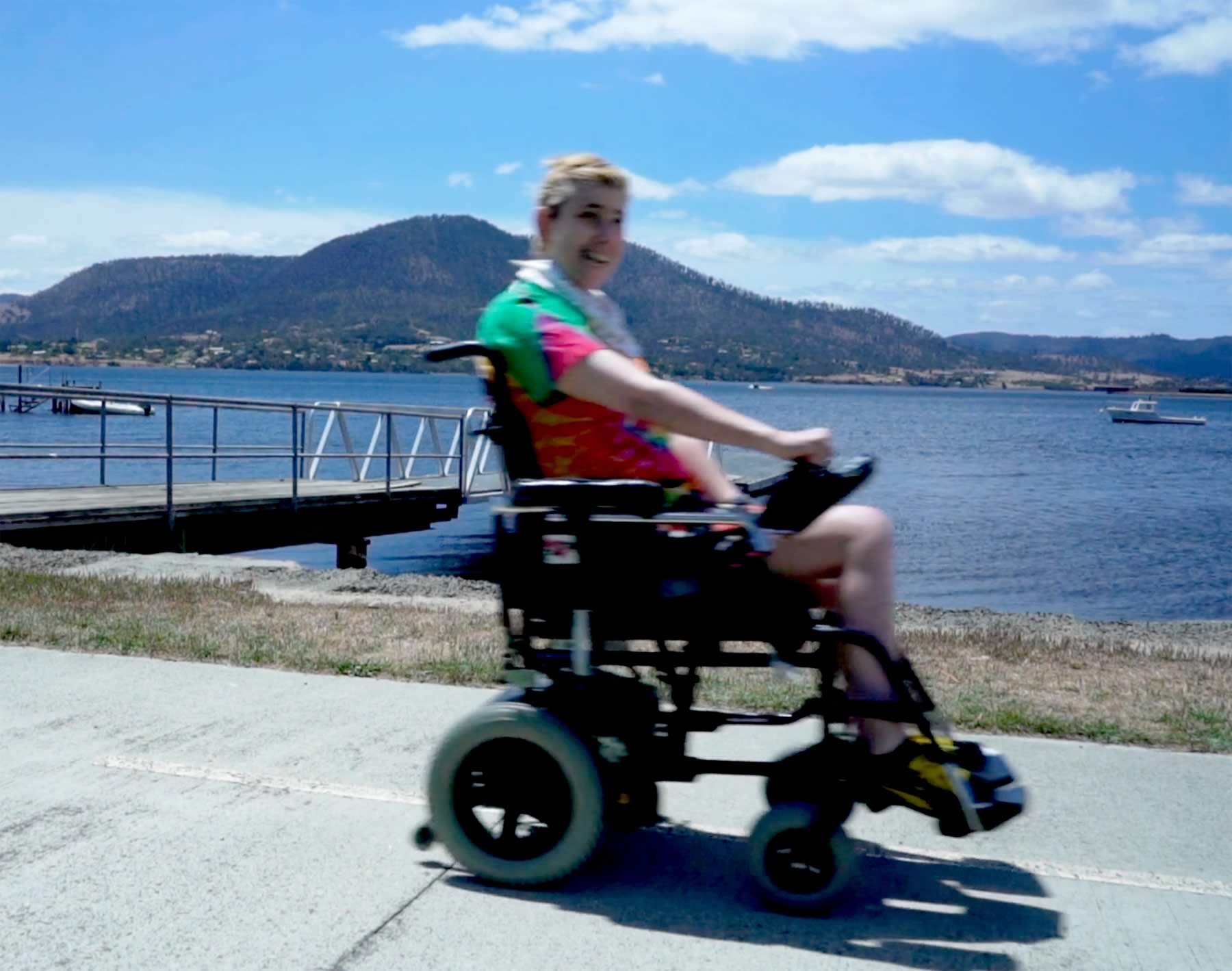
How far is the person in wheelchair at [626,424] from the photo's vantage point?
11.3ft

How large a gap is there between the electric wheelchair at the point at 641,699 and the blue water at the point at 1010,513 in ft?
3.06

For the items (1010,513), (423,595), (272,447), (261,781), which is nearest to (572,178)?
(261,781)

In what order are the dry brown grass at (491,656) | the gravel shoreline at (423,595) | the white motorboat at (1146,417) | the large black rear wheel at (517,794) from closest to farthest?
the large black rear wheel at (517,794)
the dry brown grass at (491,656)
the gravel shoreline at (423,595)
the white motorboat at (1146,417)

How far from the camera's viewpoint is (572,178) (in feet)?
12.1

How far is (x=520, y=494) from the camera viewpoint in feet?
11.6

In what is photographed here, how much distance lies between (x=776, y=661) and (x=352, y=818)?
1.41 meters

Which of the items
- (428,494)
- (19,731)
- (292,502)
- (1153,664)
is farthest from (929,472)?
(19,731)

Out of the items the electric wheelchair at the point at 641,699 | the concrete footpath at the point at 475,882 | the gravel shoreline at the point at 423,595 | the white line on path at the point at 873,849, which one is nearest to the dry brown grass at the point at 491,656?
the concrete footpath at the point at 475,882

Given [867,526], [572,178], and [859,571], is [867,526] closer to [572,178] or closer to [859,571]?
[859,571]

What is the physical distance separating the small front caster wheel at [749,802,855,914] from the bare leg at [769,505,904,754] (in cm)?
24

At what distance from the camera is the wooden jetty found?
45.6 ft

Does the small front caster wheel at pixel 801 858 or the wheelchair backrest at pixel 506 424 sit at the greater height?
the wheelchair backrest at pixel 506 424

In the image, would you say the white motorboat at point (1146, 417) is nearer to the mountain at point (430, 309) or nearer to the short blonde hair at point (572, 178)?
the mountain at point (430, 309)

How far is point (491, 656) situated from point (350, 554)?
12.9 m
